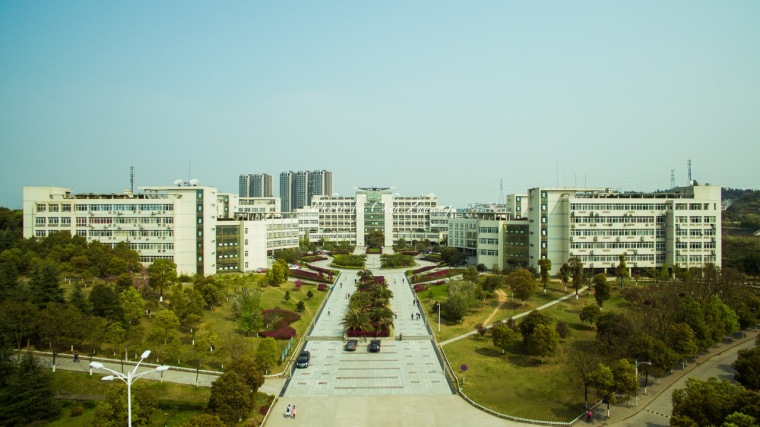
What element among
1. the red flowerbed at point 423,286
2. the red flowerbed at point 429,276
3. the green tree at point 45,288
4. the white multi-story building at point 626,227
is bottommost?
the red flowerbed at point 423,286

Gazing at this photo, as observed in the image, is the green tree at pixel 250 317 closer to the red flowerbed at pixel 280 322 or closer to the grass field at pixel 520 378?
the red flowerbed at pixel 280 322

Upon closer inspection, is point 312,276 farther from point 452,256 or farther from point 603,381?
point 603,381

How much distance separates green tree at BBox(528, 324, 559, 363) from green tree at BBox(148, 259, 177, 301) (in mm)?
30593

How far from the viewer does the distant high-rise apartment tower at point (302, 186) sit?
162m

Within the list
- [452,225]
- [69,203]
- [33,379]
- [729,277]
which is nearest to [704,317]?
[729,277]

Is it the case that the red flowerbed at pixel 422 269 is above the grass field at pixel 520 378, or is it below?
above

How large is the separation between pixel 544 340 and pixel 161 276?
31352 millimetres

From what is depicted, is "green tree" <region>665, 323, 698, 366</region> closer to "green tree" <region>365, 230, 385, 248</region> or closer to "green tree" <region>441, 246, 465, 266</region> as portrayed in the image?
"green tree" <region>441, 246, 465, 266</region>

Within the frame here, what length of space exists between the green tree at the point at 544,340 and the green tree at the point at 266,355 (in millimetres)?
17023

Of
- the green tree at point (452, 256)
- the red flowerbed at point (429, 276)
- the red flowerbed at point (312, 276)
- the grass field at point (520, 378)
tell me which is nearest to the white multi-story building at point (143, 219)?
the red flowerbed at point (312, 276)

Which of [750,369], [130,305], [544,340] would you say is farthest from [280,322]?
[750,369]

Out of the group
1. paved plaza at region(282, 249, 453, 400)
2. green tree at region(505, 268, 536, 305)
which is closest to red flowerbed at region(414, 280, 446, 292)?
paved plaza at region(282, 249, 453, 400)

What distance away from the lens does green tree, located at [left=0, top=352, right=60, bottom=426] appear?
21875 millimetres

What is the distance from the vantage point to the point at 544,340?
31828 millimetres
